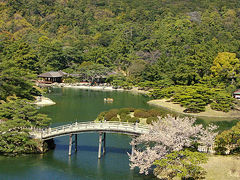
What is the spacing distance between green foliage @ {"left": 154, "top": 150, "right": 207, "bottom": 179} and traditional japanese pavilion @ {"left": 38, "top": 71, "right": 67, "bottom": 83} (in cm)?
6874

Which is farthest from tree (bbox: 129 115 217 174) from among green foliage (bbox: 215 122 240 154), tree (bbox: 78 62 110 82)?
tree (bbox: 78 62 110 82)

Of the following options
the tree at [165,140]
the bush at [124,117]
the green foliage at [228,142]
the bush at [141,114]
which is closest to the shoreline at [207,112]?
the bush at [141,114]

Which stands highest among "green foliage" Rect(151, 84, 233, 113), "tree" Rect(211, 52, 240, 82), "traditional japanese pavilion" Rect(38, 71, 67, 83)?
"tree" Rect(211, 52, 240, 82)

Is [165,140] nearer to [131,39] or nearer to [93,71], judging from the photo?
[93,71]

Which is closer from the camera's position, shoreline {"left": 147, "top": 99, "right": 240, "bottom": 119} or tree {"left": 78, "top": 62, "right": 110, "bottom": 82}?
shoreline {"left": 147, "top": 99, "right": 240, "bottom": 119}

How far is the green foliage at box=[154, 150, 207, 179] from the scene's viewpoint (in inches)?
1071

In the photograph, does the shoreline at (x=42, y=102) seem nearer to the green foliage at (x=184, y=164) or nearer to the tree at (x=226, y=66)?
the tree at (x=226, y=66)

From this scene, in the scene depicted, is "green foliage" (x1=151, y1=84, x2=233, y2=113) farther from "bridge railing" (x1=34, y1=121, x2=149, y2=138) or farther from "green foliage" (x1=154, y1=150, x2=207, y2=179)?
"green foliage" (x1=154, y1=150, x2=207, y2=179)

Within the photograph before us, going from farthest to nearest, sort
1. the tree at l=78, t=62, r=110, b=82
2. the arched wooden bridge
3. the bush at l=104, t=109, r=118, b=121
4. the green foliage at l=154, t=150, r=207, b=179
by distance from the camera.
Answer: the tree at l=78, t=62, r=110, b=82, the bush at l=104, t=109, r=118, b=121, the arched wooden bridge, the green foliage at l=154, t=150, r=207, b=179

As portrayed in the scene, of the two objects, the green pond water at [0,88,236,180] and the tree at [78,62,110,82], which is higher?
the tree at [78,62,110,82]

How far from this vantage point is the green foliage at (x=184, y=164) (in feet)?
89.2

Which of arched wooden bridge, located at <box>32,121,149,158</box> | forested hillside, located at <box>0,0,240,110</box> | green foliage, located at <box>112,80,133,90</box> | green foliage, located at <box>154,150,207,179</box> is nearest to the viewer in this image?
green foliage, located at <box>154,150,207,179</box>

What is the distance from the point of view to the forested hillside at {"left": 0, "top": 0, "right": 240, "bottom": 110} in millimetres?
76938

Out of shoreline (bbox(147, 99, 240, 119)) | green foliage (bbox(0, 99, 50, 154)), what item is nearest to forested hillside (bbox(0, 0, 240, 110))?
shoreline (bbox(147, 99, 240, 119))
